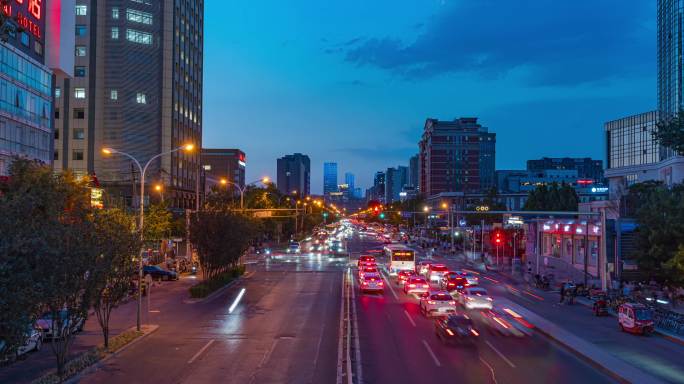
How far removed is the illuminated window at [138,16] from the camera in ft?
300

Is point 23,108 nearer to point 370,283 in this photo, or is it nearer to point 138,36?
point 370,283

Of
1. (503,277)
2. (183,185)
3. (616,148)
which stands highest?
(616,148)

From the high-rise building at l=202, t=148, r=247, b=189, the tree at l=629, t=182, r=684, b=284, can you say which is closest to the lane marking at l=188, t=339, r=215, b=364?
the tree at l=629, t=182, r=684, b=284

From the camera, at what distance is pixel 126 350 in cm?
2528

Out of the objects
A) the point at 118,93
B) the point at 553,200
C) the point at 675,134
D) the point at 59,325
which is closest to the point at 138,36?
the point at 118,93

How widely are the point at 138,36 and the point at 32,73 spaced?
41.8 meters

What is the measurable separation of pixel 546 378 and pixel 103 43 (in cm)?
8750

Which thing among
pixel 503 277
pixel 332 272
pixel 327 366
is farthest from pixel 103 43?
pixel 327 366

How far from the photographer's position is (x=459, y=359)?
23.7 m

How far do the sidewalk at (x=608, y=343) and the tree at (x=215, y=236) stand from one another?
20796 mm

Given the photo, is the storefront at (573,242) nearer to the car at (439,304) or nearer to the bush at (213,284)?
the car at (439,304)

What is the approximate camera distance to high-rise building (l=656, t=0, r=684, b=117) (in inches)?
5615

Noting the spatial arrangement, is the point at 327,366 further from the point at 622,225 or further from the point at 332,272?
the point at 622,225

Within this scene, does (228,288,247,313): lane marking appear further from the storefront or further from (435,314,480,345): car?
the storefront
